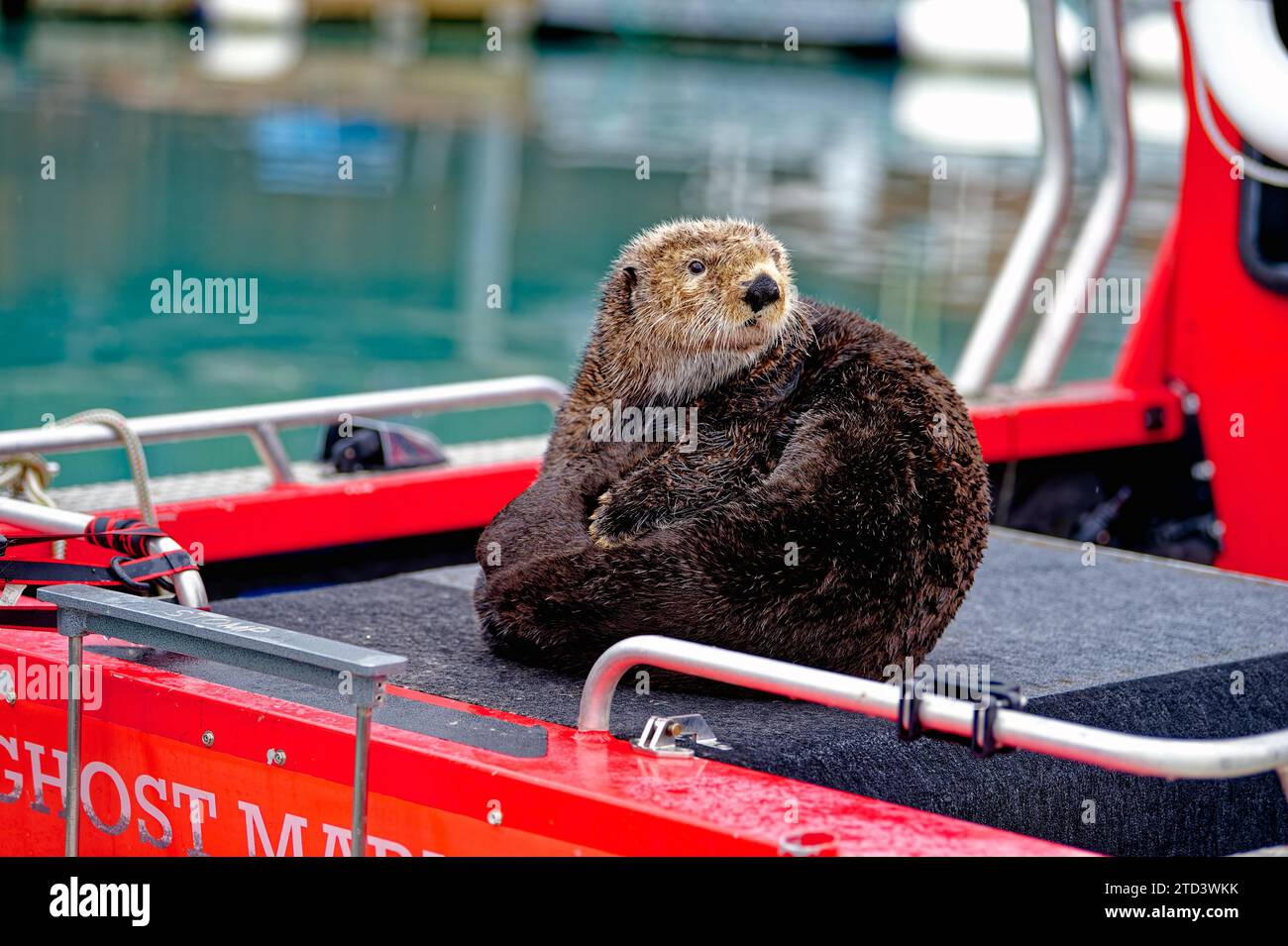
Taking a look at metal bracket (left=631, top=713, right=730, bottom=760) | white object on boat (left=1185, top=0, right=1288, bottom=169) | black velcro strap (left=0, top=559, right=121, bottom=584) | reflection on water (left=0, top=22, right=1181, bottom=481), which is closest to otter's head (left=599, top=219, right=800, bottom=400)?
metal bracket (left=631, top=713, right=730, bottom=760)

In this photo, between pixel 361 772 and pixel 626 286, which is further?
pixel 626 286

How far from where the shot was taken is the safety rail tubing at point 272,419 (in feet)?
10.5

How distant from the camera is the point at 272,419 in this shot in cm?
360

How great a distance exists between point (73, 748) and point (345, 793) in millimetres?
342

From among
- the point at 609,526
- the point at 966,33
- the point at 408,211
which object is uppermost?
the point at 966,33

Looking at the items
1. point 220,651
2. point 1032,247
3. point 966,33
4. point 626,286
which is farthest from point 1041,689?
point 966,33

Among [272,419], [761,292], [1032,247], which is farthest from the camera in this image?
[1032,247]

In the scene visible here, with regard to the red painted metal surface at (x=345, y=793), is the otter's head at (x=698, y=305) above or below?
above

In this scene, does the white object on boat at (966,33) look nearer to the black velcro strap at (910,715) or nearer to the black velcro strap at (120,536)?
the black velcro strap at (120,536)

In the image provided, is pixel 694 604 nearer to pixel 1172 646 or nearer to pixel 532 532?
pixel 532 532

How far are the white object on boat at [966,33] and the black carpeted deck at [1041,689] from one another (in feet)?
110

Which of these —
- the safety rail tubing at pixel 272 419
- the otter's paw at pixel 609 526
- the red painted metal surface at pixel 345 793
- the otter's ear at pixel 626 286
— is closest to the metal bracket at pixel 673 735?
the red painted metal surface at pixel 345 793

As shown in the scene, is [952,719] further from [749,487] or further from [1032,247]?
[1032,247]

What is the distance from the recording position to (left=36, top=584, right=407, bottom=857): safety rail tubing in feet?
6.59
